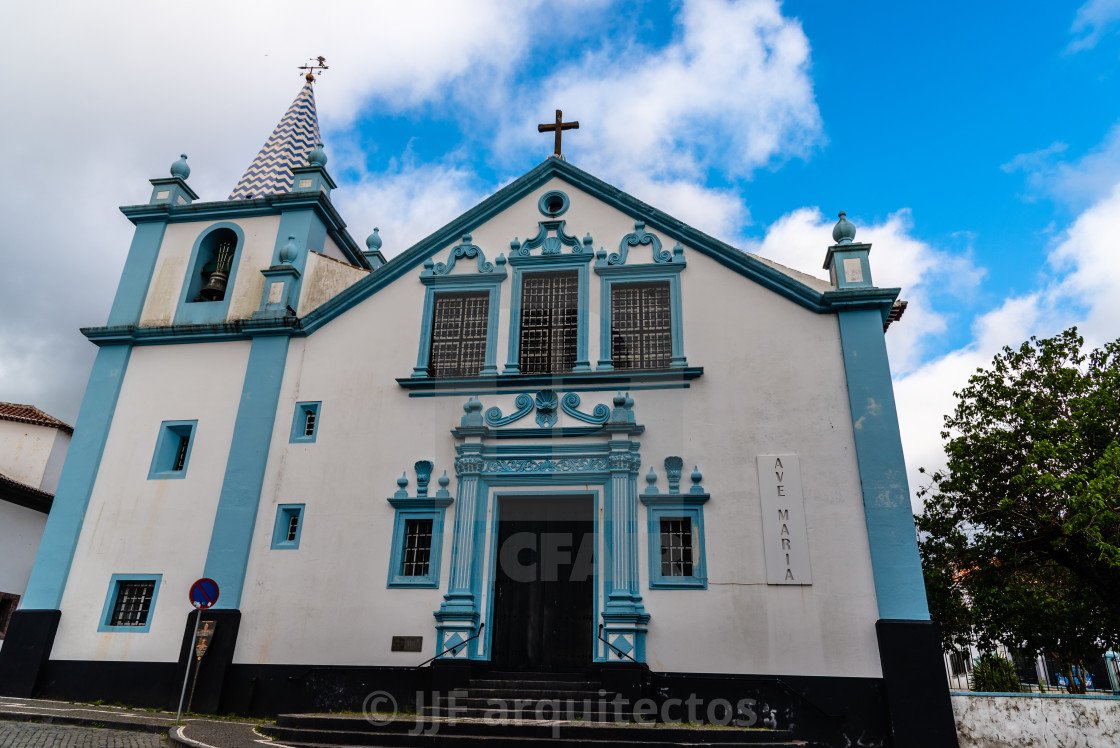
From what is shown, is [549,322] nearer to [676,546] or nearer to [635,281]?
[635,281]

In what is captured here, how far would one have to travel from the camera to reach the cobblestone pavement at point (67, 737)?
899cm

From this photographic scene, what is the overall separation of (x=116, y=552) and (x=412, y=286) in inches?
279

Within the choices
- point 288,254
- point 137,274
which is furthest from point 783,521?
point 137,274

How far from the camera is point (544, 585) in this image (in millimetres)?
13164

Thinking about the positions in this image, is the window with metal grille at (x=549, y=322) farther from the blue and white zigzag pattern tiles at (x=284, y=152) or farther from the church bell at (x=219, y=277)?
the blue and white zigzag pattern tiles at (x=284, y=152)

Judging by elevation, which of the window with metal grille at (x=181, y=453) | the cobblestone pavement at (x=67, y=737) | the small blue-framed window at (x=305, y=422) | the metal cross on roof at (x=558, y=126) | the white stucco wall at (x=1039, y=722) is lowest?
the cobblestone pavement at (x=67, y=737)

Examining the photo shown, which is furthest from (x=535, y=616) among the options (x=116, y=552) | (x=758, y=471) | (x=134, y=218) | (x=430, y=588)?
(x=134, y=218)

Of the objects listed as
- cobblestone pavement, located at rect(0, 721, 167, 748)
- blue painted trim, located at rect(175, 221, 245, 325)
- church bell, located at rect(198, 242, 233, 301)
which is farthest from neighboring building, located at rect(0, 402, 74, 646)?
cobblestone pavement, located at rect(0, 721, 167, 748)

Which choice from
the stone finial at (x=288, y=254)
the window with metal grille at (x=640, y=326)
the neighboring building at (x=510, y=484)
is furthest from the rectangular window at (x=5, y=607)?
the window with metal grille at (x=640, y=326)

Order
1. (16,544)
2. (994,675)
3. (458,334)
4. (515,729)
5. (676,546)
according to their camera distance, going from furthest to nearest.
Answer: (16,544) → (994,675) → (458,334) → (676,546) → (515,729)

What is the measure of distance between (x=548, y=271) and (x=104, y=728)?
9.94m

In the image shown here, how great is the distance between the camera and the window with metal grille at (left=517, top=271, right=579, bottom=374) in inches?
551

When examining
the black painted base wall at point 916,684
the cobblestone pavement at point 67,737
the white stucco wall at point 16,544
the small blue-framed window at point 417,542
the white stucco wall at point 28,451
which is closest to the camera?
the cobblestone pavement at point 67,737

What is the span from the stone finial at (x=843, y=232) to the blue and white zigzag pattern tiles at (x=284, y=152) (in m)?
12.0
